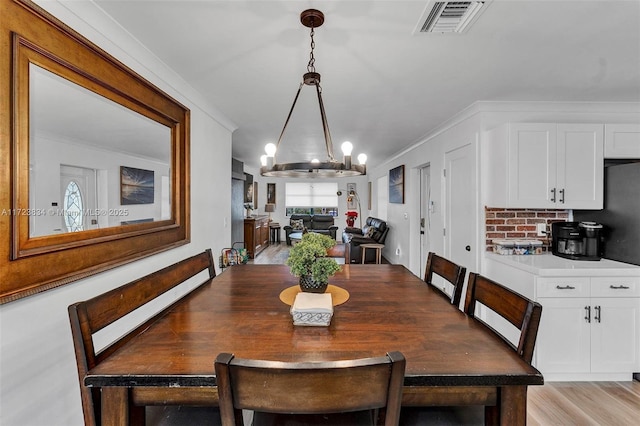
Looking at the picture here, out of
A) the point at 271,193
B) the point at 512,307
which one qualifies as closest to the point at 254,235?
the point at 271,193

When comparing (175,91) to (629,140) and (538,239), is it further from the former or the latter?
(629,140)

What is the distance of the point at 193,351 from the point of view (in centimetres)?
100

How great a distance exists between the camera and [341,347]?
1036 mm

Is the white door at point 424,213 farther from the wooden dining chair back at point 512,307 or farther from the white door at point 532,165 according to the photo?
the wooden dining chair back at point 512,307

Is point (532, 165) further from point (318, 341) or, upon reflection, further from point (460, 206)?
point (318, 341)

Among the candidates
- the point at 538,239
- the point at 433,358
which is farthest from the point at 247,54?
the point at 538,239

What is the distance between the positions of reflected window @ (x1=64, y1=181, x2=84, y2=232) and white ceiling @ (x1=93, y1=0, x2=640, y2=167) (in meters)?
0.92

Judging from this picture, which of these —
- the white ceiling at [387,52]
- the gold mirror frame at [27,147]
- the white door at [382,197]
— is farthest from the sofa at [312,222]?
the gold mirror frame at [27,147]

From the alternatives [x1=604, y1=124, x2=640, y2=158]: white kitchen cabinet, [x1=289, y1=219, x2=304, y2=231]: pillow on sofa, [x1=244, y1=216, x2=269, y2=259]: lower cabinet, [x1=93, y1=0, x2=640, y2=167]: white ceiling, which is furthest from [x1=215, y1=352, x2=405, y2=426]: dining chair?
[x1=289, y1=219, x2=304, y2=231]: pillow on sofa

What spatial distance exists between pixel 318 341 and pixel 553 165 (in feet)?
8.81

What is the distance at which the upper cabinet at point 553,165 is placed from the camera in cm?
255

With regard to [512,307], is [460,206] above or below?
above

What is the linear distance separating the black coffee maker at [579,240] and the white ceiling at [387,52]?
1.16 meters

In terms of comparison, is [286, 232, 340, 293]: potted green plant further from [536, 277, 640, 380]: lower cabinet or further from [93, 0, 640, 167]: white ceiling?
[536, 277, 640, 380]: lower cabinet
